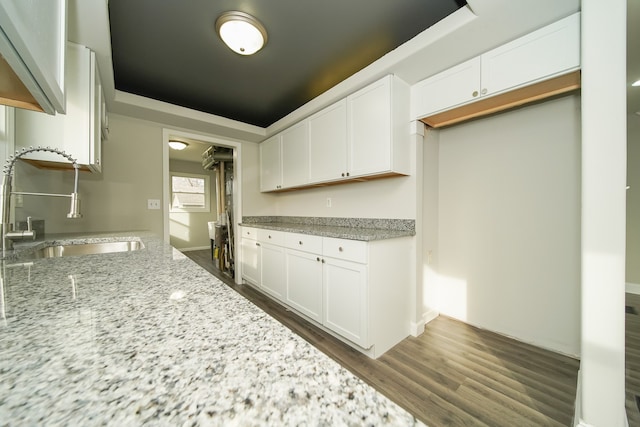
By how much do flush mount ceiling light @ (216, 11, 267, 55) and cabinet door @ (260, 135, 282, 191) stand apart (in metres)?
1.49

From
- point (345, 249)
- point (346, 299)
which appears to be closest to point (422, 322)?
point (346, 299)

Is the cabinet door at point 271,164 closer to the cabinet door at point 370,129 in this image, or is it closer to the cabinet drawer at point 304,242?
the cabinet drawer at point 304,242

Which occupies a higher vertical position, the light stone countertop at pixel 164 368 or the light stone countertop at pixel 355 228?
the light stone countertop at pixel 355 228

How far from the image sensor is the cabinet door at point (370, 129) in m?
1.90

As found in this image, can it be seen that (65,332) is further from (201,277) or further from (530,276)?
(530,276)

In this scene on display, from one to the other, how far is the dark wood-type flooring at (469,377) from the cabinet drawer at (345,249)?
724mm

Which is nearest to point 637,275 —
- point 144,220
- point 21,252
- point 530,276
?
point 530,276

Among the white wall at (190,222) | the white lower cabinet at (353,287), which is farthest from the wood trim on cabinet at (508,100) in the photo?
the white wall at (190,222)

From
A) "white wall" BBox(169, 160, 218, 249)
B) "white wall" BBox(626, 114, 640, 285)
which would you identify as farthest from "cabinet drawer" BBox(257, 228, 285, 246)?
"white wall" BBox(626, 114, 640, 285)

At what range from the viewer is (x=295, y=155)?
2881 millimetres

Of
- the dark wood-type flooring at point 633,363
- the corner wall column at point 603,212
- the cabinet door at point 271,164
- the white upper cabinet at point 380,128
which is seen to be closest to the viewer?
the corner wall column at point 603,212

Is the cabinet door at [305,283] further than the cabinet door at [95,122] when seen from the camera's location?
Yes

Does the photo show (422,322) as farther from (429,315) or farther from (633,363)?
(633,363)

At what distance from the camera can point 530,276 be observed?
71.2 inches
